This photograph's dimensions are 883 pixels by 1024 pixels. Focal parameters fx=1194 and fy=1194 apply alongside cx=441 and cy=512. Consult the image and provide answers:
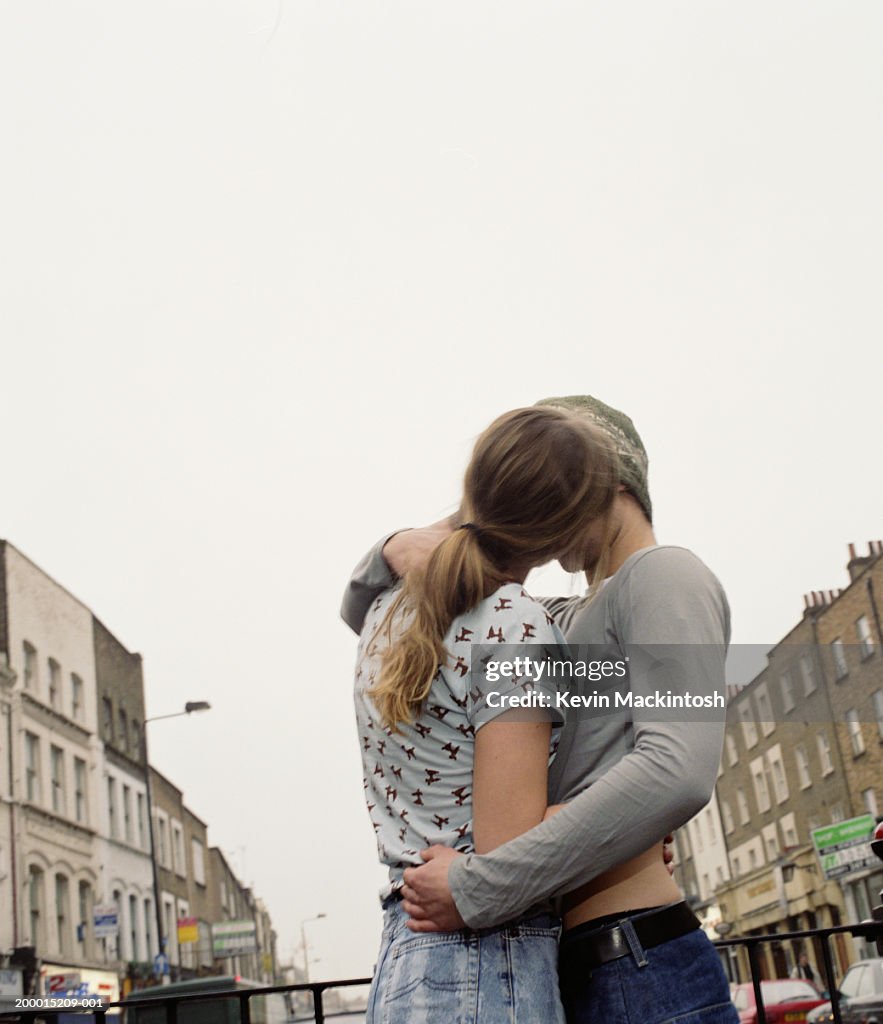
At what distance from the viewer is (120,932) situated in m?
32.3

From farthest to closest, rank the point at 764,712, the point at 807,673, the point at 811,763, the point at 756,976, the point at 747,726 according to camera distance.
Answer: the point at 747,726 < the point at 764,712 < the point at 811,763 < the point at 807,673 < the point at 756,976

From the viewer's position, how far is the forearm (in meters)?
1.38

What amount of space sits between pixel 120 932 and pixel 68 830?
4.33 meters

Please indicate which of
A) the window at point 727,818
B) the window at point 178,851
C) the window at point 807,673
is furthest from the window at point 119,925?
the window at point 727,818

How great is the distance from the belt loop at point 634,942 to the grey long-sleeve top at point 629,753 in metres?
0.08

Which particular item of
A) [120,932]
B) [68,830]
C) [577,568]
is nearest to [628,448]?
[577,568]

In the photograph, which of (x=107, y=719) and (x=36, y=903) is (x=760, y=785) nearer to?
(x=107, y=719)

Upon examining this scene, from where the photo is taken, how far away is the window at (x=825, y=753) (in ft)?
115

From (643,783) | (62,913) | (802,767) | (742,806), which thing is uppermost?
(802,767)

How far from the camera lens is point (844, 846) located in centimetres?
3184

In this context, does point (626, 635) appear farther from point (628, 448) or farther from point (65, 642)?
point (65, 642)

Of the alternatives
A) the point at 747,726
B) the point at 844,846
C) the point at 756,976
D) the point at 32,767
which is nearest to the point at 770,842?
the point at 747,726

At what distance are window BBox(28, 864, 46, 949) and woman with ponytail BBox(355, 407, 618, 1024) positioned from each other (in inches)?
1107

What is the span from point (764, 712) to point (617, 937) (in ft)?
132
